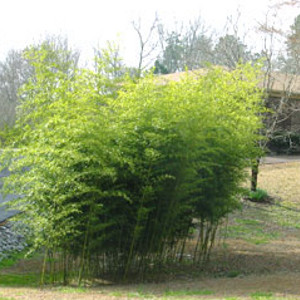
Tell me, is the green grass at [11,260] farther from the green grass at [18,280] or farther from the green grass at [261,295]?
the green grass at [261,295]

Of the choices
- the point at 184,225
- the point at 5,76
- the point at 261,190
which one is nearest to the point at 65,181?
the point at 184,225

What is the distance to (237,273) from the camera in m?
7.26

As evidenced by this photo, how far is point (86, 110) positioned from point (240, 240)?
15.5 ft

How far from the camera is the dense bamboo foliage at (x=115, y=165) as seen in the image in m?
6.05

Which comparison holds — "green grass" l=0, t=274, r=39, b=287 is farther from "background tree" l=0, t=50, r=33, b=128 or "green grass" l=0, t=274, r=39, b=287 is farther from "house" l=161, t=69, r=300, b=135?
"background tree" l=0, t=50, r=33, b=128

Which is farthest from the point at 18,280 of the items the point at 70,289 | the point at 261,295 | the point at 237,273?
the point at 261,295

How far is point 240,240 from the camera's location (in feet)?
32.4

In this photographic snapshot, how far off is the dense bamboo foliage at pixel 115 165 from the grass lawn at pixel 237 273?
558 mm

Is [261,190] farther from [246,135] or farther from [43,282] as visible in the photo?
[43,282]

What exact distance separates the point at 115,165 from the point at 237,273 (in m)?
2.39

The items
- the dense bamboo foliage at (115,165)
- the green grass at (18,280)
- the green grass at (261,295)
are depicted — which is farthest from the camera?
the green grass at (18,280)

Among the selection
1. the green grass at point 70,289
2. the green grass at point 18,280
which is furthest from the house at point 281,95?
the green grass at point 70,289

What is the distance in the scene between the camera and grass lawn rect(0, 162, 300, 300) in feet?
18.2

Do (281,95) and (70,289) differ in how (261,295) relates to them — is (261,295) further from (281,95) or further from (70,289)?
(281,95)
